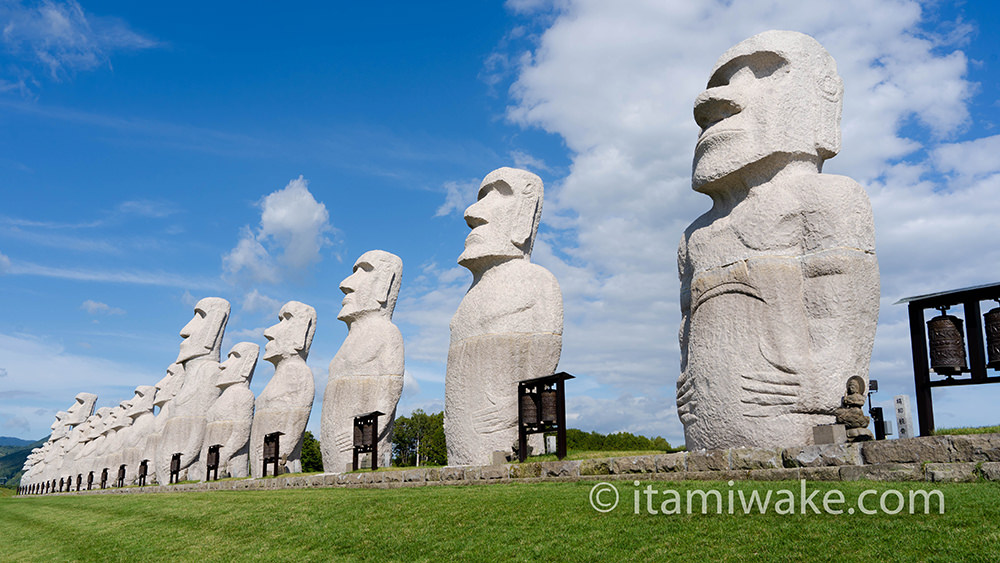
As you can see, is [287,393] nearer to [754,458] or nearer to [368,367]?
[368,367]

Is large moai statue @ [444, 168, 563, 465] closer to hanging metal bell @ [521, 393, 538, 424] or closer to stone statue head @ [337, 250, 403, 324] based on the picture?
hanging metal bell @ [521, 393, 538, 424]

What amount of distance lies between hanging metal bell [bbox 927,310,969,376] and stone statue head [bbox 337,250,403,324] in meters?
12.4

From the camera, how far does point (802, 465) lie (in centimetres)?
693

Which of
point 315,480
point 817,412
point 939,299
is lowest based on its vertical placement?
point 315,480

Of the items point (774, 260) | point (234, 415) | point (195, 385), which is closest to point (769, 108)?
point (774, 260)

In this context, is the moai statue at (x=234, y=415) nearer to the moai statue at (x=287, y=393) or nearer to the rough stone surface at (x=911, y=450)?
the moai statue at (x=287, y=393)

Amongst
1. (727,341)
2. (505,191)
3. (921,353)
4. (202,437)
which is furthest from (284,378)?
(921,353)

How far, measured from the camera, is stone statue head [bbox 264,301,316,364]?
20453 mm

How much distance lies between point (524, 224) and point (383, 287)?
18.6 ft

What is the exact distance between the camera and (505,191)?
43.0 ft

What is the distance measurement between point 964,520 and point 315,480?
1160cm

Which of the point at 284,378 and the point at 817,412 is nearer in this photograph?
the point at 817,412

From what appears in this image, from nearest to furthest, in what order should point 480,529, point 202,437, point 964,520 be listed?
point 964,520, point 480,529, point 202,437

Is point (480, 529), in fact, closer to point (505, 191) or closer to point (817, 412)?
point (817, 412)
